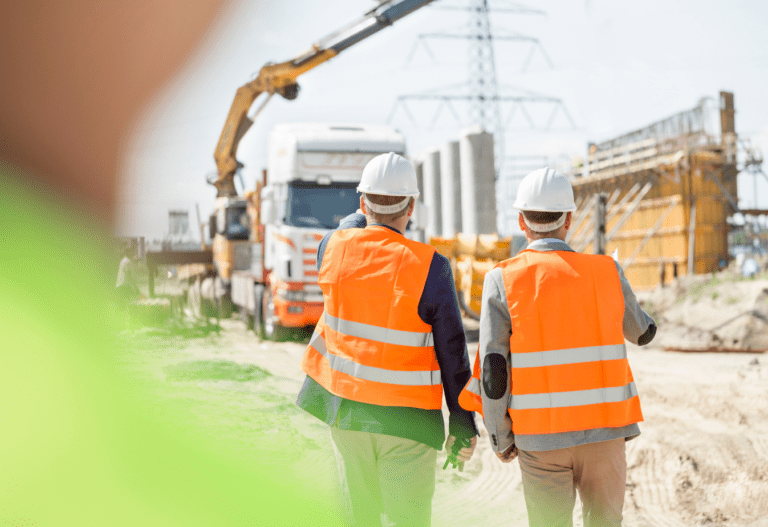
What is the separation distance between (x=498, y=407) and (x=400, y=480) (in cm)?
47

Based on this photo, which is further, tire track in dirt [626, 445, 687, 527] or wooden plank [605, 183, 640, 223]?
wooden plank [605, 183, 640, 223]

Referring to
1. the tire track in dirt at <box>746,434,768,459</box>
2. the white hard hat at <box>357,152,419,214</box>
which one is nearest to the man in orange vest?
the white hard hat at <box>357,152,419,214</box>

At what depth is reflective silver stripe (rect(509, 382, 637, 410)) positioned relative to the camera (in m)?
2.39

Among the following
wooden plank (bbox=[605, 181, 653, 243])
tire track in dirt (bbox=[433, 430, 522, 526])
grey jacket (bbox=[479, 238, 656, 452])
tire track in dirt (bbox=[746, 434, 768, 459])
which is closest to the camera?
grey jacket (bbox=[479, 238, 656, 452])

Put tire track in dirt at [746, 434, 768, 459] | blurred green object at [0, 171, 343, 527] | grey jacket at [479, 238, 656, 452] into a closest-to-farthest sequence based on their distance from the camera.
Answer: grey jacket at [479, 238, 656, 452]
blurred green object at [0, 171, 343, 527]
tire track in dirt at [746, 434, 768, 459]

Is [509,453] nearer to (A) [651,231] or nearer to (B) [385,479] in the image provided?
(B) [385,479]

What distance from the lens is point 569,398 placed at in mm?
2393

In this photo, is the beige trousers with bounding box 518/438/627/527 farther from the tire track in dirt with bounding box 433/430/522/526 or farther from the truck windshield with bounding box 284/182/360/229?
the truck windshield with bounding box 284/182/360/229

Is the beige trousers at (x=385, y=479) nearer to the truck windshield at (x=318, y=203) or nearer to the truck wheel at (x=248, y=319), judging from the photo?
the truck windshield at (x=318, y=203)

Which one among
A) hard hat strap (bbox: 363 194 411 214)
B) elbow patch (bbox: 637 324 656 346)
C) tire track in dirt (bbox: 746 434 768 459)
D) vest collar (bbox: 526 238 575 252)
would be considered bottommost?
tire track in dirt (bbox: 746 434 768 459)

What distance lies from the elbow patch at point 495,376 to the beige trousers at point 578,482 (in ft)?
0.90

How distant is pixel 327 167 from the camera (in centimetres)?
1111

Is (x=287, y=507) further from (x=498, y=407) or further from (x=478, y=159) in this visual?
(x=478, y=159)

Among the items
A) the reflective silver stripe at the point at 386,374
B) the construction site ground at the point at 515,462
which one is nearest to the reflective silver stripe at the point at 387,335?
the reflective silver stripe at the point at 386,374
